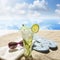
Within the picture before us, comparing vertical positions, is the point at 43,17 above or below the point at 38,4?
below

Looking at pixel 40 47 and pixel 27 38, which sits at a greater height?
pixel 27 38

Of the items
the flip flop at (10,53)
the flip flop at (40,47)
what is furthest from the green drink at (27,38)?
the flip flop at (40,47)

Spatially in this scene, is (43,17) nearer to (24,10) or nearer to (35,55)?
(24,10)

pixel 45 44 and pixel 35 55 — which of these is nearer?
A: pixel 35 55

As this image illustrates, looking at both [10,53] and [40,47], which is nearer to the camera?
[10,53]

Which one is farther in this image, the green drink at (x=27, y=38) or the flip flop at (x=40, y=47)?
the flip flop at (x=40, y=47)

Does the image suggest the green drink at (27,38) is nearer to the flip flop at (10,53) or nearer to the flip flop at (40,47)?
the flip flop at (10,53)

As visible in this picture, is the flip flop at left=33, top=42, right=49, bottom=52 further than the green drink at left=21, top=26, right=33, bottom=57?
Yes

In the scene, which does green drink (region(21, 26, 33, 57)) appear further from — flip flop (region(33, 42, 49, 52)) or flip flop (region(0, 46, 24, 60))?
flip flop (region(33, 42, 49, 52))

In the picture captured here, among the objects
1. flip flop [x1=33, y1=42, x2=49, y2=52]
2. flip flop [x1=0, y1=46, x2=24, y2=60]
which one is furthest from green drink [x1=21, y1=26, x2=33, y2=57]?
flip flop [x1=33, y1=42, x2=49, y2=52]

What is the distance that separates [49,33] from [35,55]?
747mm

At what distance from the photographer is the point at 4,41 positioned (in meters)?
1.92

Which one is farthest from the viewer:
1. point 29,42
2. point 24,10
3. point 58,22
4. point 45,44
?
point 24,10

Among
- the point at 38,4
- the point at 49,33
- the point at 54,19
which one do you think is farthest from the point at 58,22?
the point at 49,33
